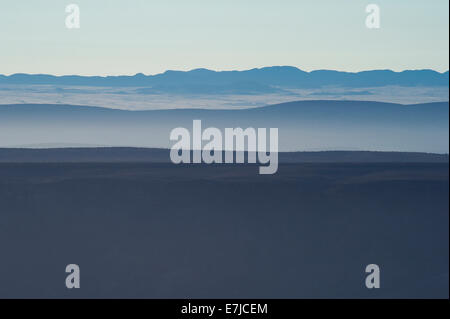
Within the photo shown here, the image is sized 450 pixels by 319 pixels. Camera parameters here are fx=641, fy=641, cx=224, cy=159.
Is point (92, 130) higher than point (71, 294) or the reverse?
higher

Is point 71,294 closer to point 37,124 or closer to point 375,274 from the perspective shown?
point 375,274

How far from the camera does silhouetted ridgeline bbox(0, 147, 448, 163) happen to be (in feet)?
58.6

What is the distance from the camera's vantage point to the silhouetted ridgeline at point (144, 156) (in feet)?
58.6

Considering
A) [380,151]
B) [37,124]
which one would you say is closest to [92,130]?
[37,124]

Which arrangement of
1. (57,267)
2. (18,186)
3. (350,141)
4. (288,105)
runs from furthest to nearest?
(288,105)
(350,141)
(18,186)
(57,267)

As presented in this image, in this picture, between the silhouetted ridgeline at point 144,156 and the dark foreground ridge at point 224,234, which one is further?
the silhouetted ridgeline at point 144,156

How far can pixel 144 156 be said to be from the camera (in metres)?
19.0

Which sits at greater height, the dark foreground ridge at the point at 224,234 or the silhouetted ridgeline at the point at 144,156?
the silhouetted ridgeline at the point at 144,156

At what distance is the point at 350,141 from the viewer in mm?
23719

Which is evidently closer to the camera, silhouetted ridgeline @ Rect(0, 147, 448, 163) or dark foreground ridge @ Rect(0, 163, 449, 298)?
dark foreground ridge @ Rect(0, 163, 449, 298)

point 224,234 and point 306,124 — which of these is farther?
point 306,124

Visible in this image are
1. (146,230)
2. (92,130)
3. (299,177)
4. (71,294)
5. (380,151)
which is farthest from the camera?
(92,130)

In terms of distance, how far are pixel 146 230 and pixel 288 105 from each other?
2325 cm

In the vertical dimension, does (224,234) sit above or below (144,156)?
below
